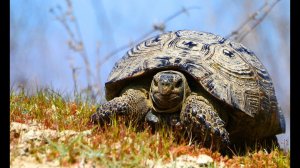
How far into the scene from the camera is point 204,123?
6.32 m

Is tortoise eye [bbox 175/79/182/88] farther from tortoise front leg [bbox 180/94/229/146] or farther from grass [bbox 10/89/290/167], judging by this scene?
grass [bbox 10/89/290/167]

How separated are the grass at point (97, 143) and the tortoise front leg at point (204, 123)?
5.6 inches

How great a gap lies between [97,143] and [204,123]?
1181 mm

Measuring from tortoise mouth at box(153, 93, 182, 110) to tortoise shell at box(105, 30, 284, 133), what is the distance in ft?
0.98

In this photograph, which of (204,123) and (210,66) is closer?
(204,123)

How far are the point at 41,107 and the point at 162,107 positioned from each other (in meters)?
1.53

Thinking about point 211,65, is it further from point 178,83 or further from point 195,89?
→ point 178,83

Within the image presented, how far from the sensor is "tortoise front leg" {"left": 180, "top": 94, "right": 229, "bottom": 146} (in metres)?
6.33

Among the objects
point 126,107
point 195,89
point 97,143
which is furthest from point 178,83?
point 97,143

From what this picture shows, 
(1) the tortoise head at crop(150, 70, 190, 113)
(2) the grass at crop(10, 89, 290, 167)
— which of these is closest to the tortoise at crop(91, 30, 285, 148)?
(1) the tortoise head at crop(150, 70, 190, 113)

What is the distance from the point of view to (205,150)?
20.7 feet

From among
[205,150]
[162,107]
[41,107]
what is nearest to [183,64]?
[162,107]

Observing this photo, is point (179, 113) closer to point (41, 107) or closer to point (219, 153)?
point (219, 153)

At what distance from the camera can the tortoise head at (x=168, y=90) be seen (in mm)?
6449
